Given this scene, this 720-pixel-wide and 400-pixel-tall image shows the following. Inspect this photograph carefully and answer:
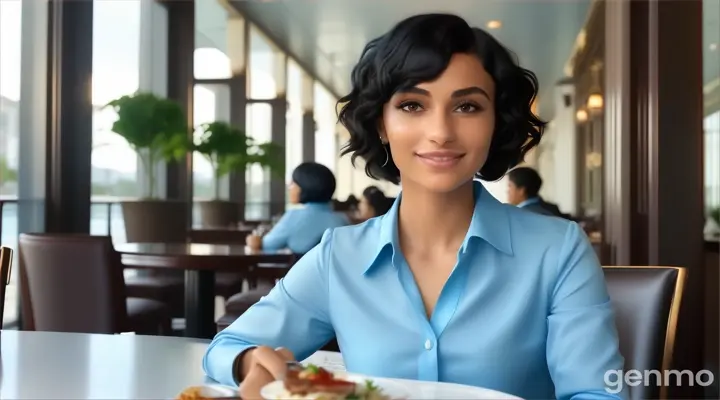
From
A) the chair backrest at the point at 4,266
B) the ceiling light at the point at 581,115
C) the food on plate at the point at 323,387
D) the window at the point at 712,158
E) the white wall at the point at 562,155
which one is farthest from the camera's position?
the white wall at the point at 562,155

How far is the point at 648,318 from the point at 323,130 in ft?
40.0

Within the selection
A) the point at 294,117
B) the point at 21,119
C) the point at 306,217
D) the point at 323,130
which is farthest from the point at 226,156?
the point at 323,130

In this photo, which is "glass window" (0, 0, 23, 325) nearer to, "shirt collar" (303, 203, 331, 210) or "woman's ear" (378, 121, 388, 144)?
"shirt collar" (303, 203, 331, 210)

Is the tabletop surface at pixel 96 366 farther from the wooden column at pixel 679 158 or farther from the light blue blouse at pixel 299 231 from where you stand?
the wooden column at pixel 679 158

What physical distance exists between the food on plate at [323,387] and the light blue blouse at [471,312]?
0.26m

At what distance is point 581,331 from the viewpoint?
1.02m

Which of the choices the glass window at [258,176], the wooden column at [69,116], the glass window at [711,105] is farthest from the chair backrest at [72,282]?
the glass window at [258,176]

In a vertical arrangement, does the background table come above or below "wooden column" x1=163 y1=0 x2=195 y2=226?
below

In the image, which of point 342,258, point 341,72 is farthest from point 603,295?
point 341,72

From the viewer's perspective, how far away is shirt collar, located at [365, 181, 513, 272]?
1.09 m

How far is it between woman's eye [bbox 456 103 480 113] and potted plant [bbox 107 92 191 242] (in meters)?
4.67

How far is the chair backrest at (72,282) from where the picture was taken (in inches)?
114

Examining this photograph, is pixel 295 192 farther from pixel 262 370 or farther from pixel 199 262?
pixel 262 370

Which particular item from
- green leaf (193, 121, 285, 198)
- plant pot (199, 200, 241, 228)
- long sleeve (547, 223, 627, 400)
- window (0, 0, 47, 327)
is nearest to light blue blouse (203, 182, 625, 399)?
long sleeve (547, 223, 627, 400)
